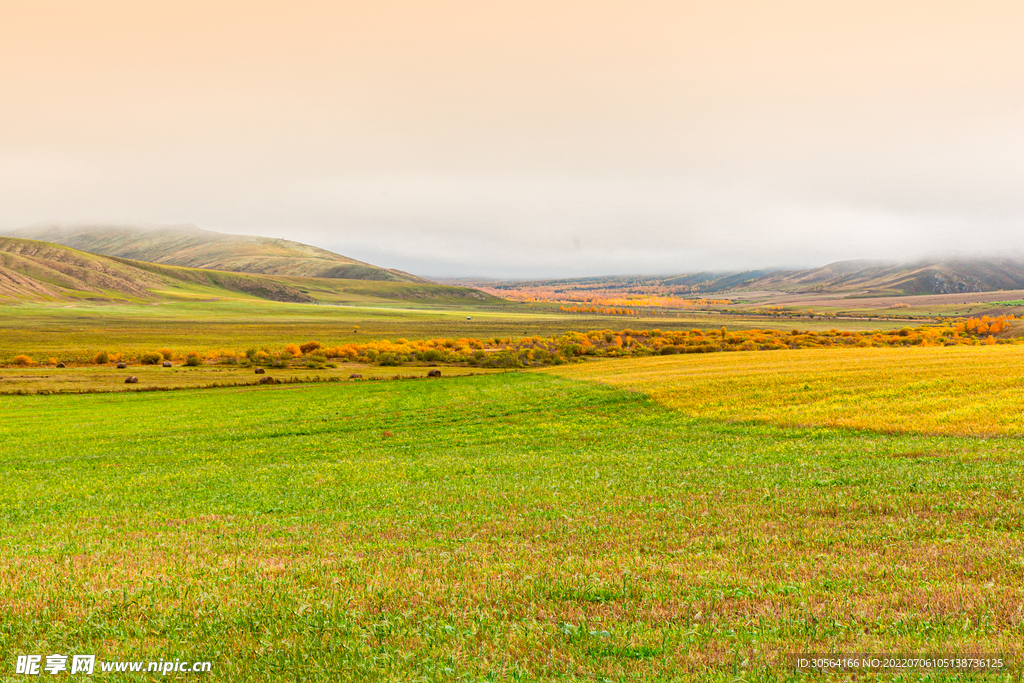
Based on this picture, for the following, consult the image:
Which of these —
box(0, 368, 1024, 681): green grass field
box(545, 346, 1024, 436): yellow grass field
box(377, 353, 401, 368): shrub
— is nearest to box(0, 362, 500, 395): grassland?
box(377, 353, 401, 368): shrub

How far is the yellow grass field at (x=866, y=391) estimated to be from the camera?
2597 centimetres

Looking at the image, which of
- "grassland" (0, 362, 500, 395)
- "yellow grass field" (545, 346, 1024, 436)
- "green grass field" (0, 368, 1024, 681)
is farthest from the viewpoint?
"grassland" (0, 362, 500, 395)

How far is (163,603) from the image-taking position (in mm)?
9031

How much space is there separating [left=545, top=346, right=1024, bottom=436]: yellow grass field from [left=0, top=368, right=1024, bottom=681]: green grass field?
387cm

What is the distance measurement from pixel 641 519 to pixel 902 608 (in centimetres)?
628

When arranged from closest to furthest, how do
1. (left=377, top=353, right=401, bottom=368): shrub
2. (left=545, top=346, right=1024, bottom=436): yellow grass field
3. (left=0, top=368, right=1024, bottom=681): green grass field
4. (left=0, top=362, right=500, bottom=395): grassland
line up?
(left=0, top=368, right=1024, bottom=681): green grass field
(left=545, top=346, right=1024, bottom=436): yellow grass field
(left=0, top=362, right=500, bottom=395): grassland
(left=377, top=353, right=401, bottom=368): shrub

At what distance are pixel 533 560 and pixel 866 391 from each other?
32.3m

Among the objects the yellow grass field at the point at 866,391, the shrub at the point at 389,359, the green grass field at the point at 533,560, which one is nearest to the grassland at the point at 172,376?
the shrub at the point at 389,359

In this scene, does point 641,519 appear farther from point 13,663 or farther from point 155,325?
point 155,325

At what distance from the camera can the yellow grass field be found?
26.0 metres

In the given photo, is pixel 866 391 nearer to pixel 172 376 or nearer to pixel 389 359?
pixel 389 359

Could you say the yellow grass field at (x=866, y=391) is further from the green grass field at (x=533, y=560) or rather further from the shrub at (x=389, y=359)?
the shrub at (x=389, y=359)

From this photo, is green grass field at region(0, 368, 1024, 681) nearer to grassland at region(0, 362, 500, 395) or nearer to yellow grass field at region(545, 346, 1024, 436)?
yellow grass field at region(545, 346, 1024, 436)

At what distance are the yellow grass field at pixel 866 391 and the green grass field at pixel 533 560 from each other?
3865 mm
